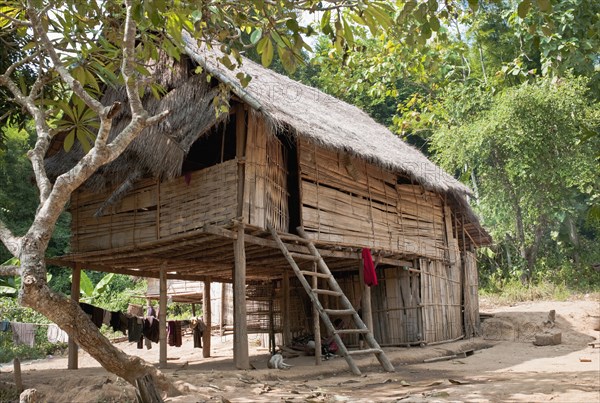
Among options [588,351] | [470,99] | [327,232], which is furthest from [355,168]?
[470,99]

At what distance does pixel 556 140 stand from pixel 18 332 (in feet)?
48.7

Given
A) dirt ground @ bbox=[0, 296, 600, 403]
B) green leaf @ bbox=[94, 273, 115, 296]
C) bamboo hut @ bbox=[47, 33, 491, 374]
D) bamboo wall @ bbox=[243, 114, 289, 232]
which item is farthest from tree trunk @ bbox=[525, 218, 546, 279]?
green leaf @ bbox=[94, 273, 115, 296]

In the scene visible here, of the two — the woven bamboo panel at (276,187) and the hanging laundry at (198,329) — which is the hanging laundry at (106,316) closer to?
the hanging laundry at (198,329)

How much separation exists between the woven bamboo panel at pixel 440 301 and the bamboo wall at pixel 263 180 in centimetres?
399

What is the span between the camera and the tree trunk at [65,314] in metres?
3.99

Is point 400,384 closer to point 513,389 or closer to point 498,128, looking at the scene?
point 513,389

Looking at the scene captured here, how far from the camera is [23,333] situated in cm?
1459

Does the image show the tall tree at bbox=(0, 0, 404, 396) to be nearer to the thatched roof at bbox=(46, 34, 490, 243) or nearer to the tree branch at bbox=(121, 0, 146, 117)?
the tree branch at bbox=(121, 0, 146, 117)

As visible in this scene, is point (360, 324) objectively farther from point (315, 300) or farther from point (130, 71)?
point (130, 71)

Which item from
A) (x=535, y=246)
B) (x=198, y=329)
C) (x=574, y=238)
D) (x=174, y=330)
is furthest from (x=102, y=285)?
(x=574, y=238)

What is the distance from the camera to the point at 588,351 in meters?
10.0

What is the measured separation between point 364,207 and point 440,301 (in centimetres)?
324

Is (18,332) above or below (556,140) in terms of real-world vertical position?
below

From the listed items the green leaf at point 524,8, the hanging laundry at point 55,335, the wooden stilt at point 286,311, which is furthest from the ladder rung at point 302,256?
the hanging laundry at point 55,335
